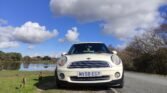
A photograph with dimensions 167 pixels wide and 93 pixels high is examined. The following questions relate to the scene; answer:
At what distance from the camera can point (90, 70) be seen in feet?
34.0

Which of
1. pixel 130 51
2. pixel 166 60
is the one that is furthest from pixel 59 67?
pixel 130 51

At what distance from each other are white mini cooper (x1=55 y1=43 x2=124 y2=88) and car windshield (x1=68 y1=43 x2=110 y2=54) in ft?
4.07

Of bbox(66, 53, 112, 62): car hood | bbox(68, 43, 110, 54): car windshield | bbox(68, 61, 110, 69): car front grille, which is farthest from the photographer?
bbox(68, 43, 110, 54): car windshield

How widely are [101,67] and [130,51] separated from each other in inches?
3173

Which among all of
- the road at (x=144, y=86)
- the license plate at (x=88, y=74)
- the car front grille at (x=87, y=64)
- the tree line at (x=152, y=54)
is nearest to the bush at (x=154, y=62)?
the tree line at (x=152, y=54)

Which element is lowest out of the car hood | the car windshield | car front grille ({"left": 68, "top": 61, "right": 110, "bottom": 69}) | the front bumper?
the front bumper

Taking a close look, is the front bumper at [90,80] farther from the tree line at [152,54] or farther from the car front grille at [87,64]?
the tree line at [152,54]

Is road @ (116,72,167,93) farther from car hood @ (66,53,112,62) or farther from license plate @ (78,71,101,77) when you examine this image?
car hood @ (66,53,112,62)

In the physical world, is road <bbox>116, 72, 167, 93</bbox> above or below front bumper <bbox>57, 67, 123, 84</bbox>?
below

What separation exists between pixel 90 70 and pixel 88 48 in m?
1.99

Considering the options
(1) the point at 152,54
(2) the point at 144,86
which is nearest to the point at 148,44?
(1) the point at 152,54

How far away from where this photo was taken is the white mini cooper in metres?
10.4

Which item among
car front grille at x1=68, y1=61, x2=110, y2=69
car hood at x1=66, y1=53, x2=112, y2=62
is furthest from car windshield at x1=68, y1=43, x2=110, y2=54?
car front grille at x1=68, y1=61, x2=110, y2=69

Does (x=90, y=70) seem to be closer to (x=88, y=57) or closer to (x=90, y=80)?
(x=90, y=80)
